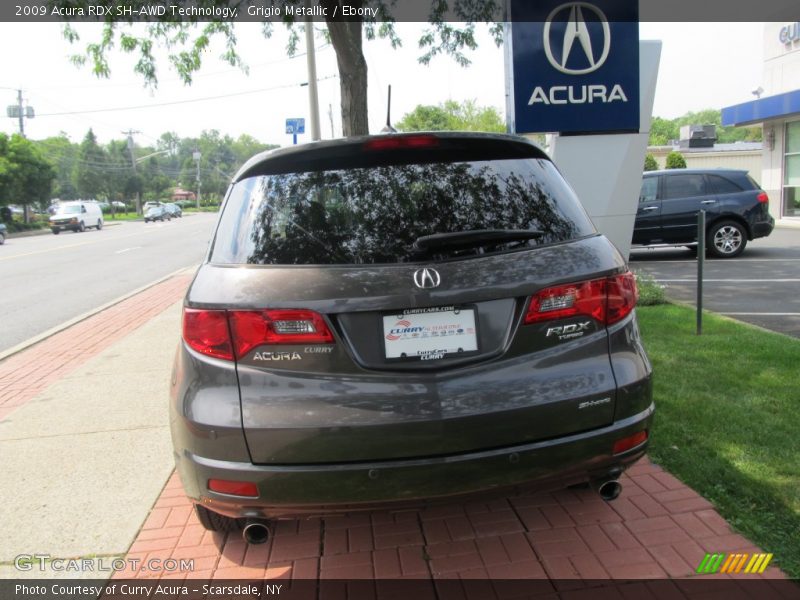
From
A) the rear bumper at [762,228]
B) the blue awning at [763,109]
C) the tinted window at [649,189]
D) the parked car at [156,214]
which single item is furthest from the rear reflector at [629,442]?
the parked car at [156,214]

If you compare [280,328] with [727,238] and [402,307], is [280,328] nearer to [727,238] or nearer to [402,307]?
→ [402,307]

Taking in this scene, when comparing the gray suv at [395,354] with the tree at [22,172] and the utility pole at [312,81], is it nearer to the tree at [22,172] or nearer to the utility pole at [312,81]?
the utility pole at [312,81]

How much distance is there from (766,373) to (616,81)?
10.5 ft

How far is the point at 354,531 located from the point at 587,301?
158cm

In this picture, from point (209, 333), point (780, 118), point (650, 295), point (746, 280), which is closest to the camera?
point (209, 333)

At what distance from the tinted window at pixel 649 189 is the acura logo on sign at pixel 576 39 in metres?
7.88

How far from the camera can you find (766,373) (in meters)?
4.82

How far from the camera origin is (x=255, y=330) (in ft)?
7.45

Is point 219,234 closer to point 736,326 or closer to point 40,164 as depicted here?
point 736,326

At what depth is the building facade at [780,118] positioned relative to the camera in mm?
21781

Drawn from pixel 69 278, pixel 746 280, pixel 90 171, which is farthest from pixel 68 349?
pixel 90 171

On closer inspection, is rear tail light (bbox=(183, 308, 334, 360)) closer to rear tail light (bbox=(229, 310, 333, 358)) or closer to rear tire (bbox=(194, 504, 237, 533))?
rear tail light (bbox=(229, 310, 333, 358))

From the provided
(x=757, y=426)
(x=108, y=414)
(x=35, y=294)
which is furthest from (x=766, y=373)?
(x=35, y=294)

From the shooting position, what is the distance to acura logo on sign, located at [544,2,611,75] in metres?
6.23
